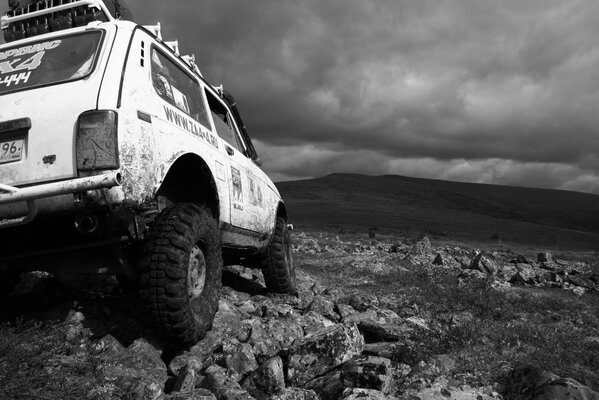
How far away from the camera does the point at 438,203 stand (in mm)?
78125

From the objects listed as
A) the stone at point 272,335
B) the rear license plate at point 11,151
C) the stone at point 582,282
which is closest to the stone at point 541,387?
the stone at point 272,335

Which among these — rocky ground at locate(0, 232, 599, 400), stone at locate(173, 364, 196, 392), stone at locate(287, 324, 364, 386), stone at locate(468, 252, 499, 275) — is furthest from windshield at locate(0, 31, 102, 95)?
stone at locate(468, 252, 499, 275)

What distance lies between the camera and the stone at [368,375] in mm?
3094

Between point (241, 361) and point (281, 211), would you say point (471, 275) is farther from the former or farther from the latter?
point (241, 361)

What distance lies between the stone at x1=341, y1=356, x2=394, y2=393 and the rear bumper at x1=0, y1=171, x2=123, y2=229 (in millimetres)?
1892

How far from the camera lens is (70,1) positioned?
4.11 meters

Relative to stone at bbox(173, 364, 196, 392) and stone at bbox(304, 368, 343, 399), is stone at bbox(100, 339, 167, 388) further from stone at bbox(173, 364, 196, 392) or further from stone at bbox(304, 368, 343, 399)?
stone at bbox(304, 368, 343, 399)

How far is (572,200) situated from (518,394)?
112484mm

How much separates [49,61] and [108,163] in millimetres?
1204

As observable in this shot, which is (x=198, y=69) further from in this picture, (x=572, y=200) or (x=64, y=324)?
(x=572, y=200)

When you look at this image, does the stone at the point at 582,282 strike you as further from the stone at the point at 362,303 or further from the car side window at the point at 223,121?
the car side window at the point at 223,121

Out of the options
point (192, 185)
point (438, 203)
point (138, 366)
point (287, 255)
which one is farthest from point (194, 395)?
point (438, 203)

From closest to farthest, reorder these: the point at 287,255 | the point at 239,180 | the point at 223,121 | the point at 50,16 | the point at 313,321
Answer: the point at 50,16 → the point at 313,321 → the point at 239,180 → the point at 223,121 → the point at 287,255

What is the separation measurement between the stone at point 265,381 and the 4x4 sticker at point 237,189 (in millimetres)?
1908
